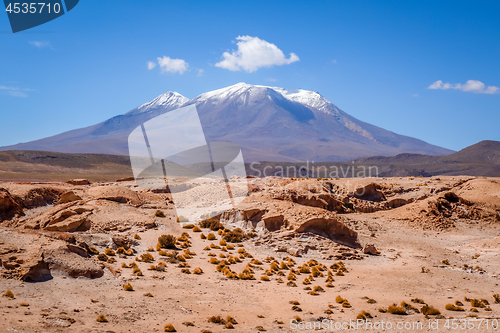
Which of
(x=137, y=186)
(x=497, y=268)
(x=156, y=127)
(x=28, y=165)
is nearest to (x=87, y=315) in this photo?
(x=156, y=127)

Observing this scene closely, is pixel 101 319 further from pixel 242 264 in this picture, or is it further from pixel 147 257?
pixel 242 264

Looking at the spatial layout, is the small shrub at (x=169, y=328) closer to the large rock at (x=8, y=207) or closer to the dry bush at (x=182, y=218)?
the dry bush at (x=182, y=218)

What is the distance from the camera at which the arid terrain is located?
30.2 feet

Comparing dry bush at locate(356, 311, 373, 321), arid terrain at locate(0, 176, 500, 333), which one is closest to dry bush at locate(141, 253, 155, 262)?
arid terrain at locate(0, 176, 500, 333)

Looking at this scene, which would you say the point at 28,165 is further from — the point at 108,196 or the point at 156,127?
the point at 156,127

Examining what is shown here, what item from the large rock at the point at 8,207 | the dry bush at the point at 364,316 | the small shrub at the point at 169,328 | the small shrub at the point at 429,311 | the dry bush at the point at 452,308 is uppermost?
the large rock at the point at 8,207

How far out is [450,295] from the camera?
1231cm

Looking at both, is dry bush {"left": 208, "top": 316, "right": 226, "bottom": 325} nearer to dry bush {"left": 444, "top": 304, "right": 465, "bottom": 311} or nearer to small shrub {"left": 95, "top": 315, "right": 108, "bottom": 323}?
small shrub {"left": 95, "top": 315, "right": 108, "bottom": 323}

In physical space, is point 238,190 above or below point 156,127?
below

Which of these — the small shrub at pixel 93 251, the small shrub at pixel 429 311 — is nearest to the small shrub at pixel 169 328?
the small shrub at pixel 93 251

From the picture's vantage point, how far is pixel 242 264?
49.2ft

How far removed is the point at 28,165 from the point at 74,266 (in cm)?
8617

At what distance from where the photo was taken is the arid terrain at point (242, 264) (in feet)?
30.2

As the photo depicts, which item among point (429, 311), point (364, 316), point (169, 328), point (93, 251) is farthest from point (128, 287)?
point (429, 311)
